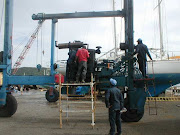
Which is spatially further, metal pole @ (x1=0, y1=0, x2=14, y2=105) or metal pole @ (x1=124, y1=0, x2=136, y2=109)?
metal pole @ (x1=0, y1=0, x2=14, y2=105)

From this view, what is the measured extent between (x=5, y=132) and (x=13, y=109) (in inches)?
99.0

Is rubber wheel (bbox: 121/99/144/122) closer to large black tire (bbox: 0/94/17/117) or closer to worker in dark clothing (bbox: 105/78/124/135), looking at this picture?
worker in dark clothing (bbox: 105/78/124/135)

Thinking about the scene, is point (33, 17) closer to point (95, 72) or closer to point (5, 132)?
point (95, 72)

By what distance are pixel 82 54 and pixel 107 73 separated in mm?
1328

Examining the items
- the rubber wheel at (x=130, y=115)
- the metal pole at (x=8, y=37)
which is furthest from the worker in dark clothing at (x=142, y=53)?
the metal pole at (x=8, y=37)

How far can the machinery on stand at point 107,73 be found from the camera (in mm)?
7715

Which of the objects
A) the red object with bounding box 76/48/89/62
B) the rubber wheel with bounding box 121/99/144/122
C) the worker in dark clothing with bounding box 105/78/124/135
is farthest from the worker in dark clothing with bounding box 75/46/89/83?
the rubber wheel with bounding box 121/99/144/122

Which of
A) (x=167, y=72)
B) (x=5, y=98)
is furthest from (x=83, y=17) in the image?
(x=167, y=72)

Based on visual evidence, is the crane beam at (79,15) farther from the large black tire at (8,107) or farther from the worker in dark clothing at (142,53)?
the large black tire at (8,107)

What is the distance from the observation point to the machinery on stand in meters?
7.71

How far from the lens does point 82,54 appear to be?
24.7 feet

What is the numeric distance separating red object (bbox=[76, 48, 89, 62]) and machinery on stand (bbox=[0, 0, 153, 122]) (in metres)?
0.34

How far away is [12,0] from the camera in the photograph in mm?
9219

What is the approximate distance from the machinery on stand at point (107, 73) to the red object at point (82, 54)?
34 cm
